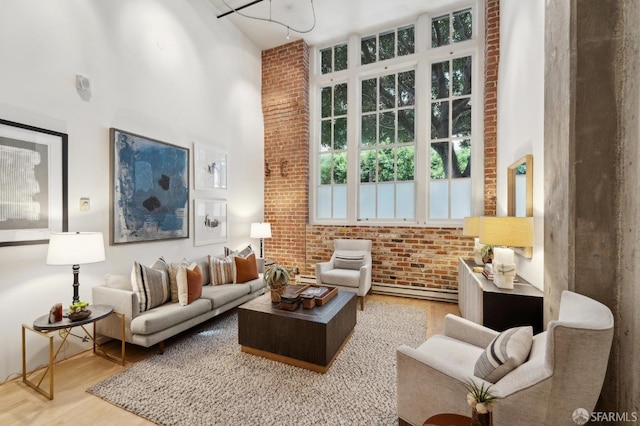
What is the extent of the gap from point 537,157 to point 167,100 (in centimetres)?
419

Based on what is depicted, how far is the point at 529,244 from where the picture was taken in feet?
7.45

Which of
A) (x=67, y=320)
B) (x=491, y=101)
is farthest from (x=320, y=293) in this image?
(x=491, y=101)

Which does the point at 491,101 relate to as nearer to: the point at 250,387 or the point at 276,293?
the point at 276,293

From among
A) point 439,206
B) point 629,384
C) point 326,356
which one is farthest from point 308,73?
point 629,384

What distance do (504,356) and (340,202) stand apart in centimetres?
396

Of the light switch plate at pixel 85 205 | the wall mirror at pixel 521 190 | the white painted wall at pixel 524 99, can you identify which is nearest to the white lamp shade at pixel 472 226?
the wall mirror at pixel 521 190

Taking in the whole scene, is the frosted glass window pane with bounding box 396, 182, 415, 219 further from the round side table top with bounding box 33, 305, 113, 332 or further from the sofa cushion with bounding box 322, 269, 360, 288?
the round side table top with bounding box 33, 305, 113, 332

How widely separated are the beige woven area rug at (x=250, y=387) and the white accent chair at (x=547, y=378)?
56cm

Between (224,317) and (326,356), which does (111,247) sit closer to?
(224,317)

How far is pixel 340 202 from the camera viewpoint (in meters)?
5.19

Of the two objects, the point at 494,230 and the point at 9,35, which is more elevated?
the point at 9,35

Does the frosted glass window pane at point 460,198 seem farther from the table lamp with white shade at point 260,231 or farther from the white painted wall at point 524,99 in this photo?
the table lamp with white shade at point 260,231

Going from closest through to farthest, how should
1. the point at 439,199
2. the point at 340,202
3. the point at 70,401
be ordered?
the point at 70,401, the point at 439,199, the point at 340,202

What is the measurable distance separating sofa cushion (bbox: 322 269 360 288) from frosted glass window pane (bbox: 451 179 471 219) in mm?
1887
